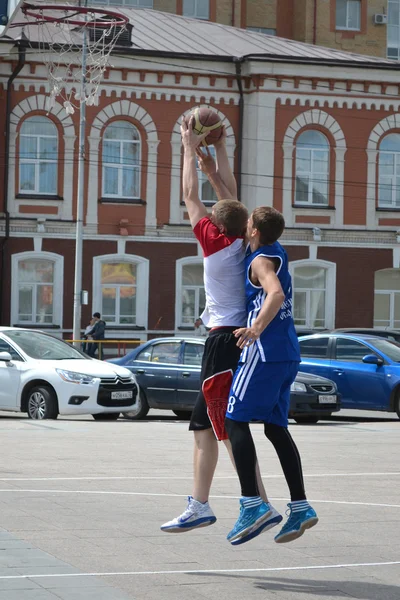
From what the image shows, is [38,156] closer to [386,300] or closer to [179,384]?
[386,300]

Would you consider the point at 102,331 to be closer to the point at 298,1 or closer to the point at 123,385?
the point at 123,385

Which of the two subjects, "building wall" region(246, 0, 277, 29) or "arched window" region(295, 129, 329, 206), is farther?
"building wall" region(246, 0, 277, 29)

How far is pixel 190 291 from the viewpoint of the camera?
40.4 meters

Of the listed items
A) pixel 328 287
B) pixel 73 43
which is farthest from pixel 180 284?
pixel 73 43

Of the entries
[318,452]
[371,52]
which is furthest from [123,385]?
[371,52]

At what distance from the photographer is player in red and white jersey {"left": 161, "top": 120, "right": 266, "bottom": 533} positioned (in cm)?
744

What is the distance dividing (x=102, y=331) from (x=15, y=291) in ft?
11.5

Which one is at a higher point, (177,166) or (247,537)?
(177,166)

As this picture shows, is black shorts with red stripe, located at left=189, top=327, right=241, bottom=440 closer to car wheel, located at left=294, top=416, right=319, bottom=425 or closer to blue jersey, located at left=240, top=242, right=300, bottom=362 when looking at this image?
blue jersey, located at left=240, top=242, right=300, bottom=362

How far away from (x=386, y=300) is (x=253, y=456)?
3494 centimetres

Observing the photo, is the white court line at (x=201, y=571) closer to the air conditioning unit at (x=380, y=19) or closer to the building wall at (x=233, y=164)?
the building wall at (x=233, y=164)

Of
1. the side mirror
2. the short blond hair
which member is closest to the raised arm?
the short blond hair

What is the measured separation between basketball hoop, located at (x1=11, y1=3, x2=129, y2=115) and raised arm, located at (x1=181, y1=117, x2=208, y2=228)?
24.3 meters

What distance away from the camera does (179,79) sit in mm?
40094
